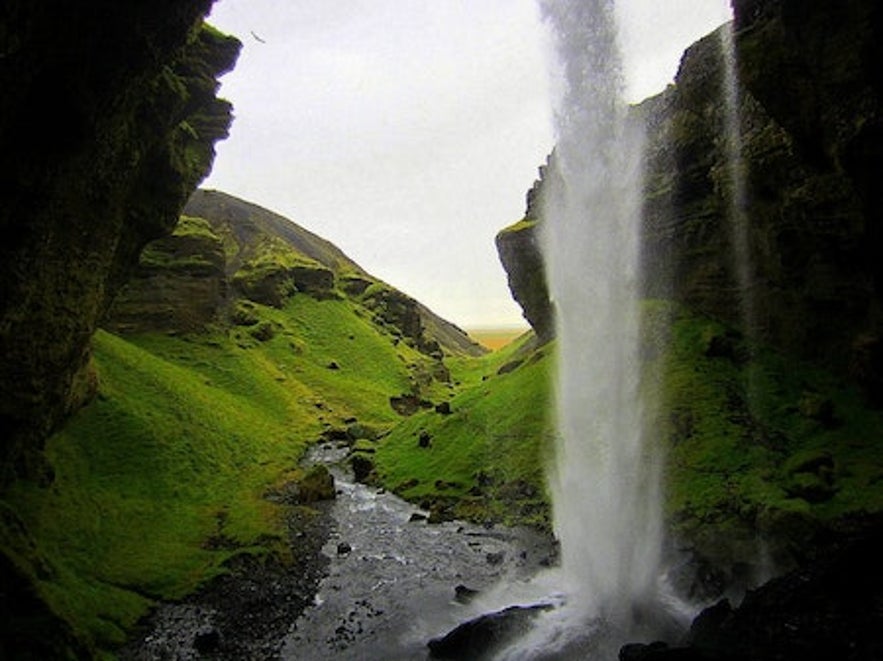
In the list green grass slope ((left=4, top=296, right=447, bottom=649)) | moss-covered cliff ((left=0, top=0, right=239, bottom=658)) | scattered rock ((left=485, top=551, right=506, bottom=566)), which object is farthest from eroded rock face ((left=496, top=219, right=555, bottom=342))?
scattered rock ((left=485, top=551, right=506, bottom=566))

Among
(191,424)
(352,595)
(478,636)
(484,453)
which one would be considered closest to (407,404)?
(191,424)

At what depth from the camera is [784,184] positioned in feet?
142

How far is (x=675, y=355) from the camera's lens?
50844mm

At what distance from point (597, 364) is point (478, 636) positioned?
20391mm

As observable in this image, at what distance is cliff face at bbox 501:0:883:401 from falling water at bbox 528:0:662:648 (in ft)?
24.0

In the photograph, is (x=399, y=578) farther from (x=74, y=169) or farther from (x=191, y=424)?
(x=191, y=424)

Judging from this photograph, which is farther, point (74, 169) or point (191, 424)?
point (191, 424)

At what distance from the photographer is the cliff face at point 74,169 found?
74.8 feet

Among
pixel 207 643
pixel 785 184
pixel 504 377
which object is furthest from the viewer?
pixel 504 377

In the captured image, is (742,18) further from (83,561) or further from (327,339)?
(327,339)

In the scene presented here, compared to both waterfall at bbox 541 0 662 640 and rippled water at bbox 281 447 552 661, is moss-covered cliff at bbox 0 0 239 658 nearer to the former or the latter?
rippled water at bbox 281 447 552 661

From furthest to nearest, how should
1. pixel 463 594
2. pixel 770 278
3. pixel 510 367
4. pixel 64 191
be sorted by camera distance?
pixel 510 367 → pixel 770 278 → pixel 463 594 → pixel 64 191

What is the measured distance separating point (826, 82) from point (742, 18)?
1197 centimetres

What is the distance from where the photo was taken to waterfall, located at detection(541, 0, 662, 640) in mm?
29531
